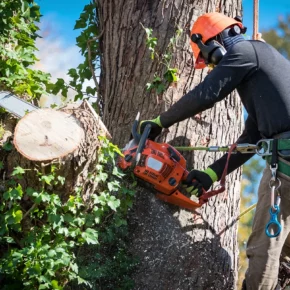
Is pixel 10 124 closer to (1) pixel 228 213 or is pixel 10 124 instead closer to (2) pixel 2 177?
(2) pixel 2 177

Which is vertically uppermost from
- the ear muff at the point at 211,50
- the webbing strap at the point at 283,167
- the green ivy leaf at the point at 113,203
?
the ear muff at the point at 211,50

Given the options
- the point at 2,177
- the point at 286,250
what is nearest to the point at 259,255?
the point at 286,250

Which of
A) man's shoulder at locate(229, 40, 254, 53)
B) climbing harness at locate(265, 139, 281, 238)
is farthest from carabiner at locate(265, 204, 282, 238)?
man's shoulder at locate(229, 40, 254, 53)

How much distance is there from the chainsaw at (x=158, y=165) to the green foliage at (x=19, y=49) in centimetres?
90

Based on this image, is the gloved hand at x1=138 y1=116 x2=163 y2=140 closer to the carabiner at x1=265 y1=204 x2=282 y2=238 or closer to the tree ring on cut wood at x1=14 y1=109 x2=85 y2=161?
the tree ring on cut wood at x1=14 y1=109 x2=85 y2=161

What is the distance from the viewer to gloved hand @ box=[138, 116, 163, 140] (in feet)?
13.4

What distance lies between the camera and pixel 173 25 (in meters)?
4.65

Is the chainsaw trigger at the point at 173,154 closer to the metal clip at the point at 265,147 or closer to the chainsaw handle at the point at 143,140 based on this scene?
the chainsaw handle at the point at 143,140

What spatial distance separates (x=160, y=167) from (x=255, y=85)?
847 millimetres

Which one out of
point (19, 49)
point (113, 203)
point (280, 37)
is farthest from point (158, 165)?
point (280, 37)

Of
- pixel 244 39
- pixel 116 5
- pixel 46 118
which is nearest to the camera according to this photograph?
pixel 46 118

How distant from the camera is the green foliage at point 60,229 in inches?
139

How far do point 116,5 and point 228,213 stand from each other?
2.00 metres

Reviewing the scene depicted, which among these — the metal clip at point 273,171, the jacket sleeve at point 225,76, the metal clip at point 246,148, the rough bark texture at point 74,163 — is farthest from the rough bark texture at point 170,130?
the metal clip at point 273,171
